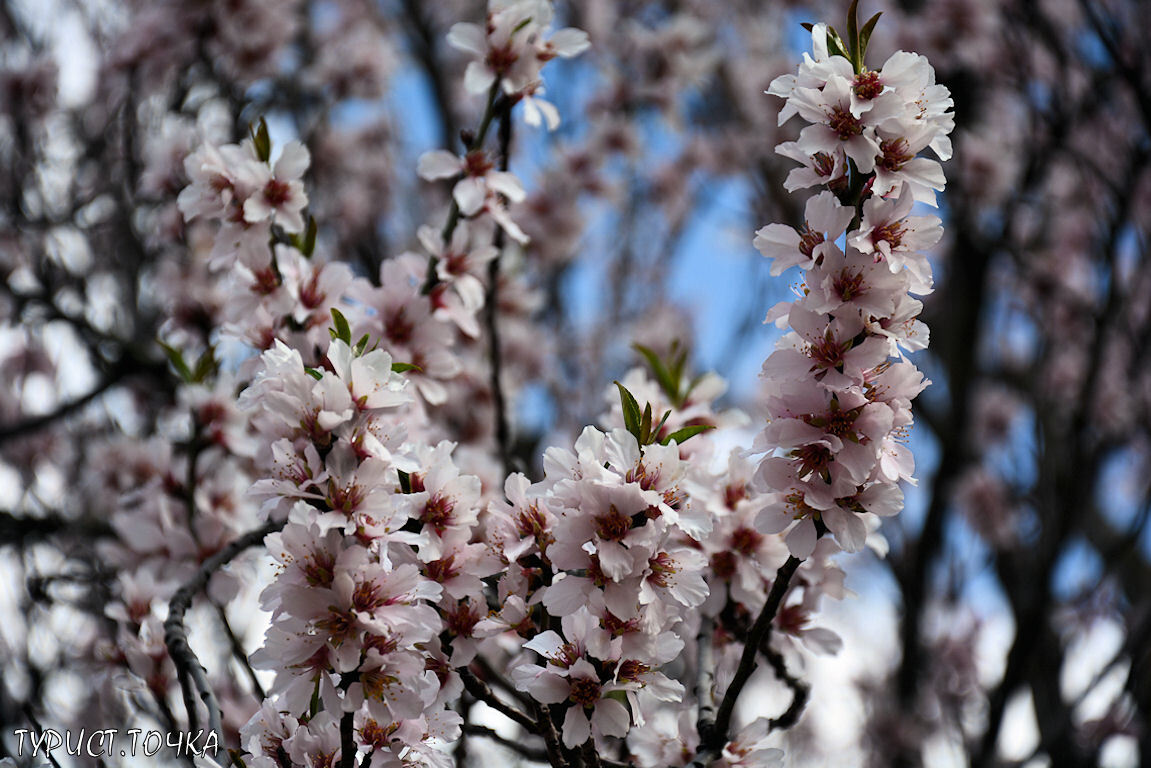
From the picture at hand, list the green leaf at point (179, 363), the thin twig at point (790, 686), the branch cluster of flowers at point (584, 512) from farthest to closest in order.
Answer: the green leaf at point (179, 363), the thin twig at point (790, 686), the branch cluster of flowers at point (584, 512)

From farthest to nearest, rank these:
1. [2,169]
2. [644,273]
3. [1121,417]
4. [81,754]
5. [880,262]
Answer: [644,273] → [1121,417] → [2,169] → [81,754] → [880,262]

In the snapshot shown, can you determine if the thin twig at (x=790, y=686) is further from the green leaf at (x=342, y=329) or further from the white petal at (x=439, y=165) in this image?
the white petal at (x=439, y=165)

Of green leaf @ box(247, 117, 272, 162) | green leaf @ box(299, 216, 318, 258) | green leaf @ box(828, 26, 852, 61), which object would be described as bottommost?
green leaf @ box(299, 216, 318, 258)

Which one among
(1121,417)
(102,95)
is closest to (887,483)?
(102,95)

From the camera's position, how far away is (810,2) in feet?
20.1

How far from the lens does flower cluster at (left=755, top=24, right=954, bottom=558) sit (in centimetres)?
135

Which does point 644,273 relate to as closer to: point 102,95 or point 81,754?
point 102,95

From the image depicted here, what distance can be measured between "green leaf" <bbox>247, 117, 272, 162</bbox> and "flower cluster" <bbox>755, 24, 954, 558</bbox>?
1.17m

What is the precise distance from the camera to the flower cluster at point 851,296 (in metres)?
1.35

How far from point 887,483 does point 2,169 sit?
14.5 feet

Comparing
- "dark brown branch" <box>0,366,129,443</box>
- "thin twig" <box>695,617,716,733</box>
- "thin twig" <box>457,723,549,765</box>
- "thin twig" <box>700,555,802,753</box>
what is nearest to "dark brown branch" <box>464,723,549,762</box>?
"thin twig" <box>457,723,549,765</box>

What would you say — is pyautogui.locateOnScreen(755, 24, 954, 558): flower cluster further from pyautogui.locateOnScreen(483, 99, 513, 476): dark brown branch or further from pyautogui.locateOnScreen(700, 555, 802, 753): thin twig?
pyautogui.locateOnScreen(483, 99, 513, 476): dark brown branch

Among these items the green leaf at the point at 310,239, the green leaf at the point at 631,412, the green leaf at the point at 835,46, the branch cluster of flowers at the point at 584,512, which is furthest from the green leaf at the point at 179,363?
the green leaf at the point at 835,46

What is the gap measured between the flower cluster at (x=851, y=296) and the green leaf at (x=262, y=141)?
1174mm
